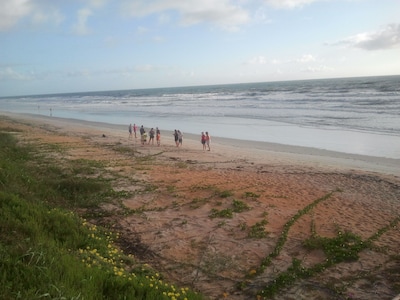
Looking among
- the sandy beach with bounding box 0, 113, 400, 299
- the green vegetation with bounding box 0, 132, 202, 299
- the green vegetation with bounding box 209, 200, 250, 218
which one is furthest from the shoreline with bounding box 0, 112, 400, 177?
the green vegetation with bounding box 0, 132, 202, 299

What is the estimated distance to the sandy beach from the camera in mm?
7090

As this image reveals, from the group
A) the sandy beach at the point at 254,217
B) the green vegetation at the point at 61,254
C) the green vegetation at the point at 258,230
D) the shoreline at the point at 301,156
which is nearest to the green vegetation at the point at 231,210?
the sandy beach at the point at 254,217

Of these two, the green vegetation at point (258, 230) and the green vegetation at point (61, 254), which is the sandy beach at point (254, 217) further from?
the green vegetation at point (61, 254)

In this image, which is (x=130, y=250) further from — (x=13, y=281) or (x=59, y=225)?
(x=13, y=281)

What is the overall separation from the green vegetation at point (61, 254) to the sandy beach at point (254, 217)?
2.84 feet

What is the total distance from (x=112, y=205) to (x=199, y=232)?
3.34 m

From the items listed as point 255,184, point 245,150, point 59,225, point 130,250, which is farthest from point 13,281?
point 245,150

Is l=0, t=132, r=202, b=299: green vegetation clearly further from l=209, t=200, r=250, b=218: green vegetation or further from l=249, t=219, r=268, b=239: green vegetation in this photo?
l=209, t=200, r=250, b=218: green vegetation

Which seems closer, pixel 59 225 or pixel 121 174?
pixel 59 225

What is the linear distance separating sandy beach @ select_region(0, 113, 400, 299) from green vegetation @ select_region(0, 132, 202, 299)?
867 mm

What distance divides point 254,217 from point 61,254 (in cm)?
610

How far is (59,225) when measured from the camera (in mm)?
7387

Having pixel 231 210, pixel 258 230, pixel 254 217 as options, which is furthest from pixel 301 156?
pixel 258 230

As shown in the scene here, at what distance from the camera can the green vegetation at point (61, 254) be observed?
14.2 feet
